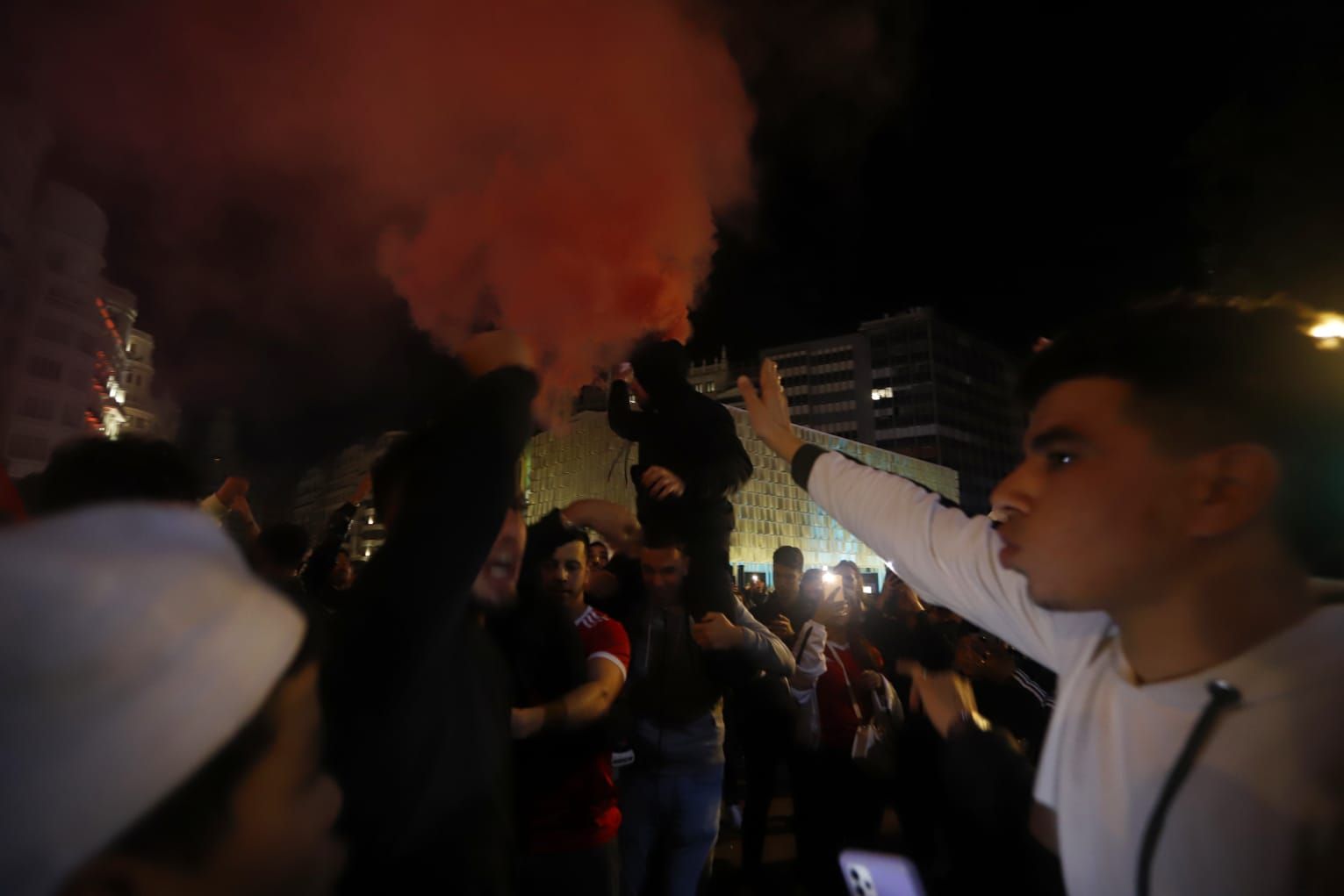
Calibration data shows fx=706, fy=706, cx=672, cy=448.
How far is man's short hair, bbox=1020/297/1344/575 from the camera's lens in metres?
1.40

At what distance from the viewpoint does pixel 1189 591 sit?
4.66ft

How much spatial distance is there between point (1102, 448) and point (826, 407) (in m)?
98.0

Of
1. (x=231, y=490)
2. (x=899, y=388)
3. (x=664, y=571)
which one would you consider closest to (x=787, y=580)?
(x=664, y=571)

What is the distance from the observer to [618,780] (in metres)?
4.03

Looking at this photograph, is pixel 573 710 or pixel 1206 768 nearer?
pixel 1206 768

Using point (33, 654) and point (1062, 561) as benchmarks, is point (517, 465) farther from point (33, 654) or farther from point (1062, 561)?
point (1062, 561)

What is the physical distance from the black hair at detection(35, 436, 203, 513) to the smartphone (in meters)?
2.56

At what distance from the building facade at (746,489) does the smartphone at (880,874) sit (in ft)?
199

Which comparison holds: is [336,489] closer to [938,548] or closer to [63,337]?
[63,337]

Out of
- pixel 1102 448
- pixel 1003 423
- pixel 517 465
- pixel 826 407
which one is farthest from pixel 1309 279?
pixel 1003 423

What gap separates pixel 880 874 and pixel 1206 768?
2.12 feet

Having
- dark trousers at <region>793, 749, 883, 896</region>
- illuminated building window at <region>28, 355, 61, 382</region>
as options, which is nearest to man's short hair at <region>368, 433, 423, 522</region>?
dark trousers at <region>793, 749, 883, 896</region>

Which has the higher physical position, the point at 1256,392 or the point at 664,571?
the point at 1256,392

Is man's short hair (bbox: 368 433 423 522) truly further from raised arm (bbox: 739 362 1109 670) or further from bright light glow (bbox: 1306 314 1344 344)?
bright light glow (bbox: 1306 314 1344 344)
